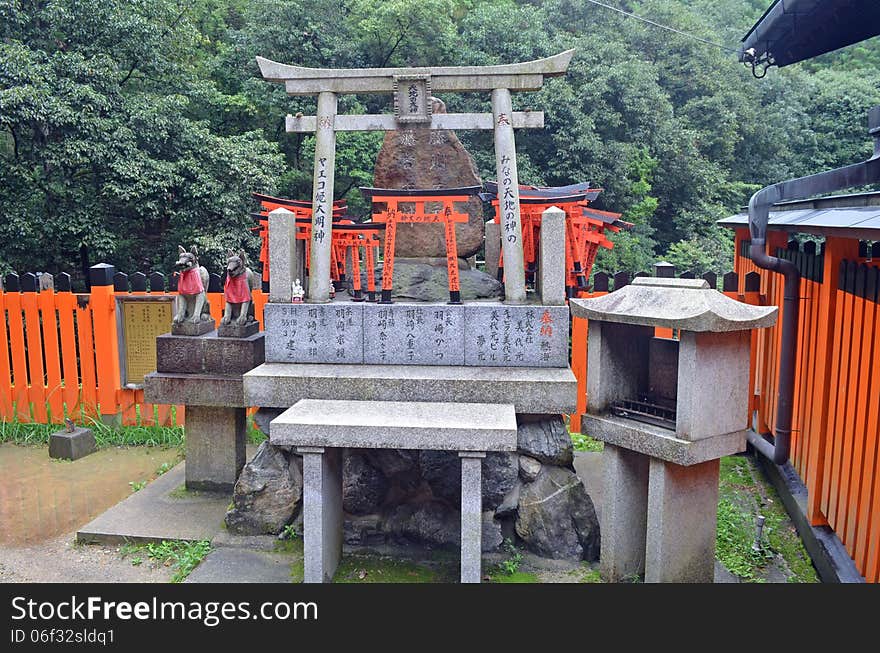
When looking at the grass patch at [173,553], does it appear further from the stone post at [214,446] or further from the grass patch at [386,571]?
the grass patch at [386,571]

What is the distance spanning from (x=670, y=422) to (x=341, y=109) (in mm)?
16960

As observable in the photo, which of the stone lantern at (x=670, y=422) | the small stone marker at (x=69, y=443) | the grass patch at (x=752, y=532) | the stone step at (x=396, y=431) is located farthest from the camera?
the small stone marker at (x=69, y=443)

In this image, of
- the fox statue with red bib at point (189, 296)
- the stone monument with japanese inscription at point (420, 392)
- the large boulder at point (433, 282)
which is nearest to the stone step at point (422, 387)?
the stone monument with japanese inscription at point (420, 392)

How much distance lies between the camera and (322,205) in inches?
303

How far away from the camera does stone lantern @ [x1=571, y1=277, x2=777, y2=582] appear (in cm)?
532

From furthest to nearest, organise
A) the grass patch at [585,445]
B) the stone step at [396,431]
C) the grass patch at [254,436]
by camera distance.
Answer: the grass patch at [254,436]
the grass patch at [585,445]
the stone step at [396,431]

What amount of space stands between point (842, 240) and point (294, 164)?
17.6m

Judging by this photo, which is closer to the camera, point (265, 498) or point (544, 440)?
point (544, 440)

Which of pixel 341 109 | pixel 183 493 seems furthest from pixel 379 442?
pixel 341 109

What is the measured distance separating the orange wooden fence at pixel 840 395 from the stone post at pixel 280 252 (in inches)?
205

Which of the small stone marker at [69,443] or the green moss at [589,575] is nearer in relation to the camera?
the green moss at [589,575]

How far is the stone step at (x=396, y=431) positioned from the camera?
546cm

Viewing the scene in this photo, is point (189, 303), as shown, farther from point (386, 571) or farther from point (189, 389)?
point (386, 571)

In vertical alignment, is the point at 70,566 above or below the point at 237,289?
below
